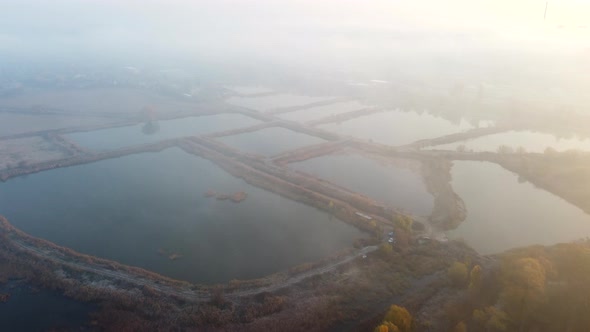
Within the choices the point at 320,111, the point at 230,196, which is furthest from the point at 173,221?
the point at 320,111

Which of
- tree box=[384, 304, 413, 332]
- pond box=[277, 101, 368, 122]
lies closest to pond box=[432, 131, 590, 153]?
pond box=[277, 101, 368, 122]

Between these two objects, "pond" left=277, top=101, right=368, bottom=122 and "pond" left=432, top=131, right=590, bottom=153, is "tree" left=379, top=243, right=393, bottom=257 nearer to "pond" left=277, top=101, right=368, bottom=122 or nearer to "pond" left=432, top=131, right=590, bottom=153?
"pond" left=432, top=131, right=590, bottom=153

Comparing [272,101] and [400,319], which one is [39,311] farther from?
[272,101]

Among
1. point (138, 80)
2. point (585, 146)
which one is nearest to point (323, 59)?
point (138, 80)

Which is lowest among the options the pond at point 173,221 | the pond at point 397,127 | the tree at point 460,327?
the pond at point 173,221

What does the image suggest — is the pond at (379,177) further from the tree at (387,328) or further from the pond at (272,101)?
the pond at (272,101)

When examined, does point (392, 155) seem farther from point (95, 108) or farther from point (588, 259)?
point (95, 108)

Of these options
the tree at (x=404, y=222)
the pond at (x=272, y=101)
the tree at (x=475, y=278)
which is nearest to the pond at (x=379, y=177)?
the tree at (x=404, y=222)

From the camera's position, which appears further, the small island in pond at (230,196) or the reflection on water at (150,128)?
the reflection on water at (150,128)
